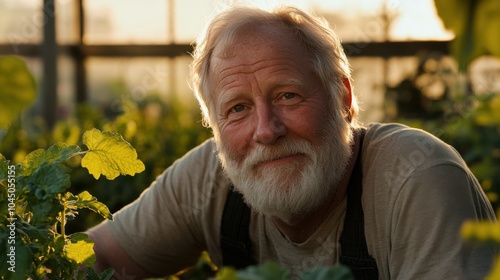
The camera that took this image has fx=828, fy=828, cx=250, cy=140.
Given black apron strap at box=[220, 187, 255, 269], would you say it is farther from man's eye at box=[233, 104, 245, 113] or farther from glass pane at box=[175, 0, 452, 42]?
glass pane at box=[175, 0, 452, 42]

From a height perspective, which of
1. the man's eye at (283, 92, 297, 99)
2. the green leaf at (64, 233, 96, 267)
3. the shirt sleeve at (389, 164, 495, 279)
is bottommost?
the shirt sleeve at (389, 164, 495, 279)

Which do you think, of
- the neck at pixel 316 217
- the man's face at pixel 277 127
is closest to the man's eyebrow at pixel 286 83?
the man's face at pixel 277 127

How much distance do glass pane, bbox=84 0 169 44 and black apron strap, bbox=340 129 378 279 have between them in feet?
24.5

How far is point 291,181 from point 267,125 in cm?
20

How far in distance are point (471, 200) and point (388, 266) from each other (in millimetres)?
312

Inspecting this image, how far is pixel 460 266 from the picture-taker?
211cm

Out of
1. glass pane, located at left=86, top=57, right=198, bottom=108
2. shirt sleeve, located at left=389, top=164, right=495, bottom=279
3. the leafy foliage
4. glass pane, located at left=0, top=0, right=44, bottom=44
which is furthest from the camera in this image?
glass pane, located at left=86, top=57, right=198, bottom=108

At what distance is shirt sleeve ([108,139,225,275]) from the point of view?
293 centimetres

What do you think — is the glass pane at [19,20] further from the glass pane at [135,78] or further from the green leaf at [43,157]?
the green leaf at [43,157]

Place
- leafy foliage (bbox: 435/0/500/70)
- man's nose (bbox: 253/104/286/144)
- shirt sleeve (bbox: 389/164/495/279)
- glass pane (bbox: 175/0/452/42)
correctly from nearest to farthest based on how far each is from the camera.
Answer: leafy foliage (bbox: 435/0/500/70) → shirt sleeve (bbox: 389/164/495/279) → man's nose (bbox: 253/104/286/144) → glass pane (bbox: 175/0/452/42)

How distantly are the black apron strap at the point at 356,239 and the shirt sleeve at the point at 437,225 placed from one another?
0.09 meters

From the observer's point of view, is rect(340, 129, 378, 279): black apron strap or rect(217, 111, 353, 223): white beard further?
rect(217, 111, 353, 223): white beard

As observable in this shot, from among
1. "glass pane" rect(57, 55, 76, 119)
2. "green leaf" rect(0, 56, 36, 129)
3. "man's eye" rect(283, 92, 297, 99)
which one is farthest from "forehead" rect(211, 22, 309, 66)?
"glass pane" rect(57, 55, 76, 119)

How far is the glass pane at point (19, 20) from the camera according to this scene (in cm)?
923
